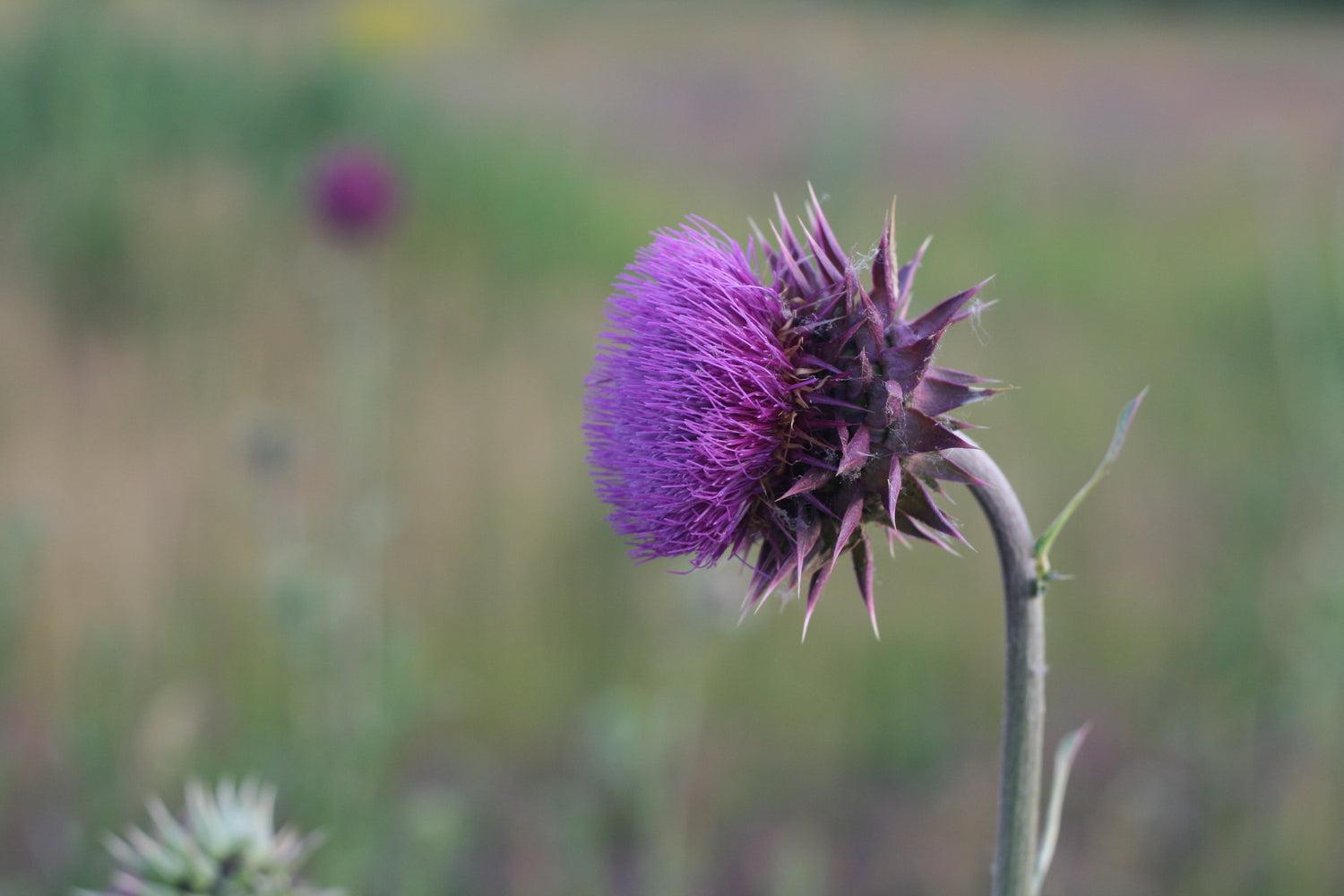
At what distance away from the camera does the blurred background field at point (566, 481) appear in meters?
3.60

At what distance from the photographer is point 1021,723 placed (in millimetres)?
1454

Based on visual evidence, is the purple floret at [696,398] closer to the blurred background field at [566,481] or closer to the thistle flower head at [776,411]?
the thistle flower head at [776,411]

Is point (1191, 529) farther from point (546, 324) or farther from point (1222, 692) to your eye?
point (546, 324)

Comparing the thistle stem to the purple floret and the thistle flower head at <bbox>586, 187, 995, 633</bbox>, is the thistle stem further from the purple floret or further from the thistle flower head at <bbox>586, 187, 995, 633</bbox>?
the purple floret

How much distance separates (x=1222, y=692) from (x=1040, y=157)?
17.1 feet

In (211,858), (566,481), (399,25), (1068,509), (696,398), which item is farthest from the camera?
(399,25)

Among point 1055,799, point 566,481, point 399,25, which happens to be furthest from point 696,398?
point 399,25

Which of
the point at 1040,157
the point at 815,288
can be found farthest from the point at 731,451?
the point at 1040,157

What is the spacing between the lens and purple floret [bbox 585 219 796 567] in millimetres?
1601

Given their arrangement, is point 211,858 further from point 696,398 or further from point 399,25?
point 399,25

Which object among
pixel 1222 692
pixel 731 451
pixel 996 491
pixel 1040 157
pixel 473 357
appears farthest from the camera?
pixel 1040 157

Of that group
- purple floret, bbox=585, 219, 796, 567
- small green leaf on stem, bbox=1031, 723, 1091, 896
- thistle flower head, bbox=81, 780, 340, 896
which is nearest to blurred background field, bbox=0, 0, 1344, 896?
thistle flower head, bbox=81, 780, 340, 896

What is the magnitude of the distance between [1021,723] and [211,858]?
124 cm

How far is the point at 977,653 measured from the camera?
4828 mm
